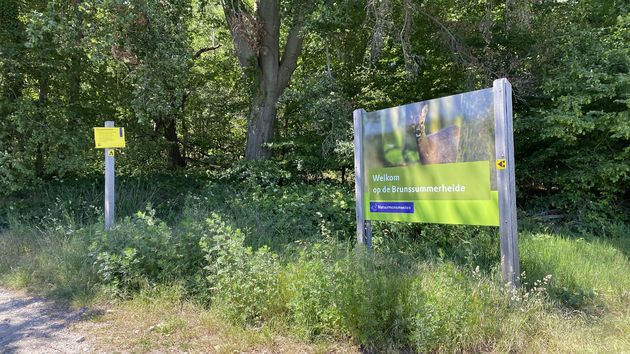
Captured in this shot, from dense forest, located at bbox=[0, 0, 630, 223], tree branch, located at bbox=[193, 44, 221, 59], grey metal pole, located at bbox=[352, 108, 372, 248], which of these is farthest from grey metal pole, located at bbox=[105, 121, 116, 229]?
tree branch, located at bbox=[193, 44, 221, 59]

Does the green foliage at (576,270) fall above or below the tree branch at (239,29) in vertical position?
below

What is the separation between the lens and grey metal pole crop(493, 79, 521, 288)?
14.3 ft

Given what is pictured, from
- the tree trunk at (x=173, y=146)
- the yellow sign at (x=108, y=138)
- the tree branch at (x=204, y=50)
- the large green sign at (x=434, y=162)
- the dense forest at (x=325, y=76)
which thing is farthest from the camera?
the tree branch at (x=204, y=50)

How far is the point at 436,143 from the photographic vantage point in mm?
5098

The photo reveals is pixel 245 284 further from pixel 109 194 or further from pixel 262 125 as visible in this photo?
pixel 262 125

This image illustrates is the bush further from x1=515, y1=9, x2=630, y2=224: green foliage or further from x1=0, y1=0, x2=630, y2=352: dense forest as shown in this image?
x1=515, y1=9, x2=630, y2=224: green foliage

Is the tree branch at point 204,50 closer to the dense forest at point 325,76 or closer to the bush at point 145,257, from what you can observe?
the dense forest at point 325,76

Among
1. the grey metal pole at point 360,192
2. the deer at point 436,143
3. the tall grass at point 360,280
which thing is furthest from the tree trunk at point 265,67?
the deer at point 436,143

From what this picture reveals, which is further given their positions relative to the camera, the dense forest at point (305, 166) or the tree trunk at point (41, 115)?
the tree trunk at point (41, 115)

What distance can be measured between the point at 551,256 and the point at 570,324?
1873mm

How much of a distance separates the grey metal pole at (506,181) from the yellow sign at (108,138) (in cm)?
503

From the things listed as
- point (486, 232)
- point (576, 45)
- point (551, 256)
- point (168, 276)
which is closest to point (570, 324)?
point (551, 256)

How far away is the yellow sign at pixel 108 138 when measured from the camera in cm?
640

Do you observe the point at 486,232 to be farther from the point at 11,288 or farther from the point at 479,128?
the point at 11,288
